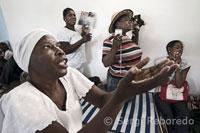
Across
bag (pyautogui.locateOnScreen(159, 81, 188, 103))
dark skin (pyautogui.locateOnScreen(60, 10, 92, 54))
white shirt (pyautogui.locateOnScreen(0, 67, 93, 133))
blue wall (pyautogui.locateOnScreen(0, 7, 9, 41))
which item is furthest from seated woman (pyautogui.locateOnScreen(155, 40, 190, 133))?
blue wall (pyautogui.locateOnScreen(0, 7, 9, 41))

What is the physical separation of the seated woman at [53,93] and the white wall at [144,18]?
1411 mm

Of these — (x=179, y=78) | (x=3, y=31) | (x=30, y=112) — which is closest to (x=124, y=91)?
(x=30, y=112)

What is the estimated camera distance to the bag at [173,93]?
1565 mm

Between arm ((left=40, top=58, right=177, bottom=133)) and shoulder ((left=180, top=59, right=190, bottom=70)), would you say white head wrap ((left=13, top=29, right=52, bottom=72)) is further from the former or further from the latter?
shoulder ((left=180, top=59, right=190, bottom=70))

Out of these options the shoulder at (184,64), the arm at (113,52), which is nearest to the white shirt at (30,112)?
the arm at (113,52)

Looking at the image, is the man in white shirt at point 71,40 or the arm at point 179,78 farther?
the man in white shirt at point 71,40

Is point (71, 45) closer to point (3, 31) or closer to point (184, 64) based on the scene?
point (184, 64)

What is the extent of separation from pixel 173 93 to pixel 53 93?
1.39 m

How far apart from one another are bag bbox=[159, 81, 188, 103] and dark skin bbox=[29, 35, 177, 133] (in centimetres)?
113

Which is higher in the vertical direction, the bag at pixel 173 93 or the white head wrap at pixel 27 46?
the white head wrap at pixel 27 46

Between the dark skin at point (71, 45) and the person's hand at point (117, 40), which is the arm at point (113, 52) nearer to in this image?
the person's hand at point (117, 40)

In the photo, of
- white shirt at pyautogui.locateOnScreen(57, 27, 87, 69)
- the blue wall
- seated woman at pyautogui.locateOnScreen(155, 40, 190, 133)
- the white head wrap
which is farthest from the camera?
the blue wall

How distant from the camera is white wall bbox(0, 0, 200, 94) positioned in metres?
1.72

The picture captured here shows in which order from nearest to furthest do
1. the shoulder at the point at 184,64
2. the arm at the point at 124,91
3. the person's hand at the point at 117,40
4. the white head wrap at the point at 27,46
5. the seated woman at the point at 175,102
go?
the arm at the point at 124,91 → the white head wrap at the point at 27,46 → the person's hand at the point at 117,40 → the seated woman at the point at 175,102 → the shoulder at the point at 184,64
